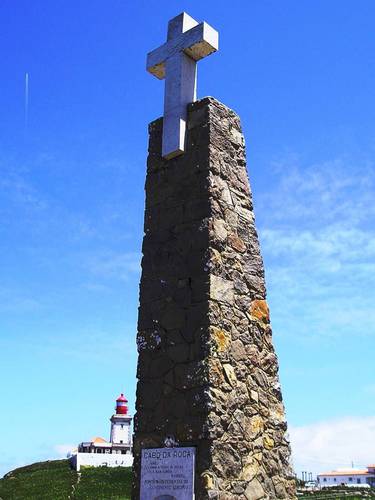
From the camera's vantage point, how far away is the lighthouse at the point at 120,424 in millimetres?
66062

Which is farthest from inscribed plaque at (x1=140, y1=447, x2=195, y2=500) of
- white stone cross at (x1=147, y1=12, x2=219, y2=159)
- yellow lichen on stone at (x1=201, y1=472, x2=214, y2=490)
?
white stone cross at (x1=147, y1=12, x2=219, y2=159)

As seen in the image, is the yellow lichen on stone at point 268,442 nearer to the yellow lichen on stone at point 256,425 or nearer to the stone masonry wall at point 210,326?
the stone masonry wall at point 210,326

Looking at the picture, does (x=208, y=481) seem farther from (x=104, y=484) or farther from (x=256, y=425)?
(x=104, y=484)

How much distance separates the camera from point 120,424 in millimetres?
66812

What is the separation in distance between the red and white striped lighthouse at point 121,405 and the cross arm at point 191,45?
208ft

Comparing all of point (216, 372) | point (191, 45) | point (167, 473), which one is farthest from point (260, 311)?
point (191, 45)

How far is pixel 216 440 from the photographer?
20.2ft

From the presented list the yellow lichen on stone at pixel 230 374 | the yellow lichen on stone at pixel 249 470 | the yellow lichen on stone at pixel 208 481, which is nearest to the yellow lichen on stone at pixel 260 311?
the yellow lichen on stone at pixel 230 374

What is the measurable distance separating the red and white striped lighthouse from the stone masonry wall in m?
63.4

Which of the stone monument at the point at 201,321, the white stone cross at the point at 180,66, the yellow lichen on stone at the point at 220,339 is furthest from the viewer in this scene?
the white stone cross at the point at 180,66

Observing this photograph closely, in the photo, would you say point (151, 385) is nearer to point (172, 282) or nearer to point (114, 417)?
point (172, 282)

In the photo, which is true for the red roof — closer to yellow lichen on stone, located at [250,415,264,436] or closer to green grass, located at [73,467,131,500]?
green grass, located at [73,467,131,500]

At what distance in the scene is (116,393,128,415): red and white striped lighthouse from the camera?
225ft

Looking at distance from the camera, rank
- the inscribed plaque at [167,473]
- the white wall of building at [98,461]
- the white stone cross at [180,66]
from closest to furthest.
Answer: the inscribed plaque at [167,473] < the white stone cross at [180,66] < the white wall of building at [98,461]
